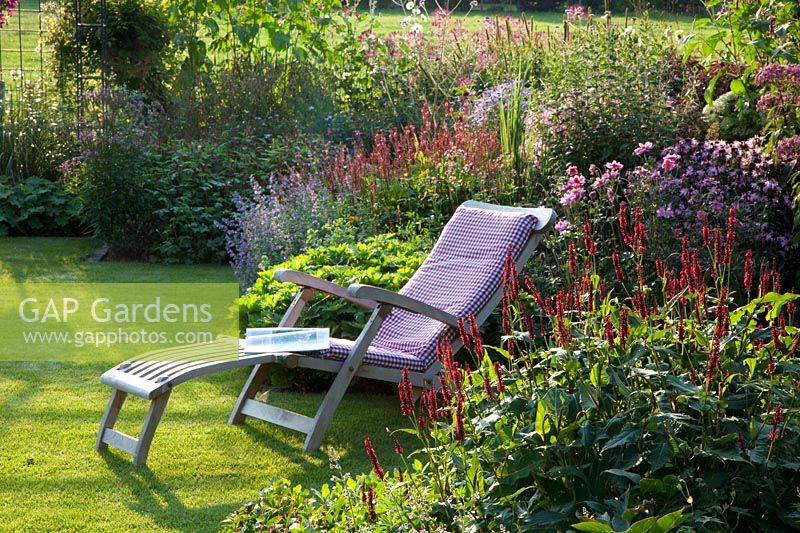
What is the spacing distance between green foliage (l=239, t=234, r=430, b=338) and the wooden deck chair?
250mm

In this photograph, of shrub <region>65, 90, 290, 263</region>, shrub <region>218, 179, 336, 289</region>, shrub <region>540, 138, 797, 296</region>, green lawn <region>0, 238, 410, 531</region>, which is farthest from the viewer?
shrub <region>65, 90, 290, 263</region>

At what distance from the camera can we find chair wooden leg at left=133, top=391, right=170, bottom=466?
4.36 metres

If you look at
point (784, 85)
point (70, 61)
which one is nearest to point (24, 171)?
point (70, 61)

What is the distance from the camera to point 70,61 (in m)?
11.1

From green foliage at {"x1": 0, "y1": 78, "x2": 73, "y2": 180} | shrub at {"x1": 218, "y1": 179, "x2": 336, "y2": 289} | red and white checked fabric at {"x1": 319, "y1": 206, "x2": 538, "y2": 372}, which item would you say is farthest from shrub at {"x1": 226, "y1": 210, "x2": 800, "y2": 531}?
green foliage at {"x1": 0, "y1": 78, "x2": 73, "y2": 180}

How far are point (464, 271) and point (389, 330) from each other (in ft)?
1.52

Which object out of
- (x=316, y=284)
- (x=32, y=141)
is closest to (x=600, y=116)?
(x=316, y=284)

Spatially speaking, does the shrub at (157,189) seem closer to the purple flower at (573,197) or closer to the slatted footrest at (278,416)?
the purple flower at (573,197)

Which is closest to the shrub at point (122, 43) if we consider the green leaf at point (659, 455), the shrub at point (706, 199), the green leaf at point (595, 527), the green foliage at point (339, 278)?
the green foliage at point (339, 278)

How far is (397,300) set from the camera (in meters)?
4.52

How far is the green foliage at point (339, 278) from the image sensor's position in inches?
215

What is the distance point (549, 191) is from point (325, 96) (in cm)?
409

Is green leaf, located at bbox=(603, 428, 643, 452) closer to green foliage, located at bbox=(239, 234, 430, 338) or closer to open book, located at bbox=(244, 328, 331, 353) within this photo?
open book, located at bbox=(244, 328, 331, 353)

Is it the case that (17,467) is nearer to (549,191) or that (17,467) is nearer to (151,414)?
(151,414)
